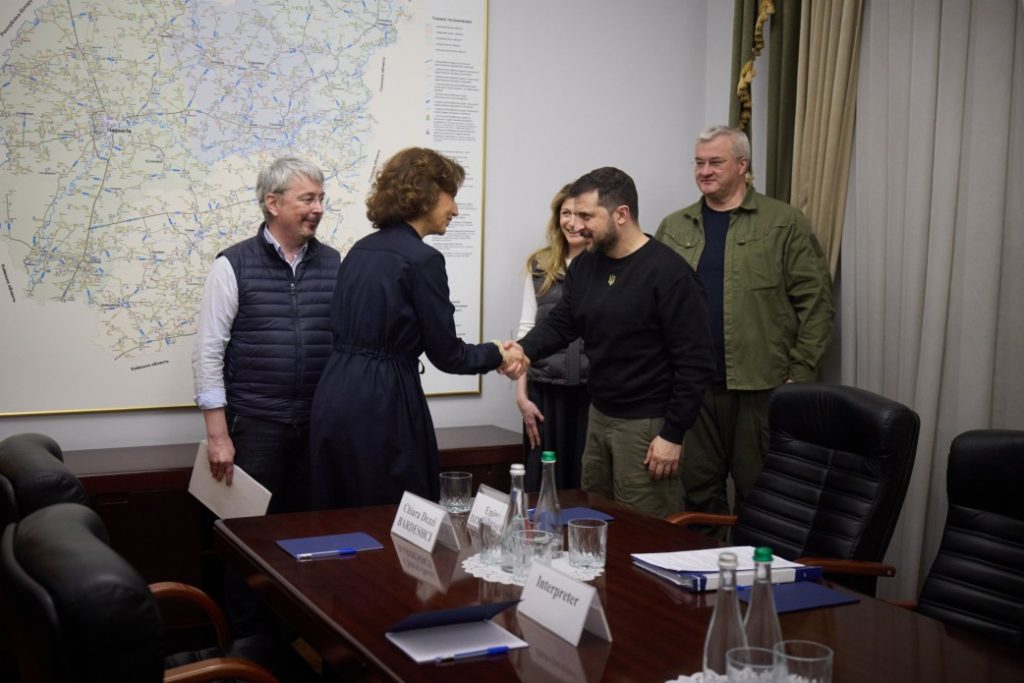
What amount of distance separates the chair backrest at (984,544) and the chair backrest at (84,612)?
175 centimetres

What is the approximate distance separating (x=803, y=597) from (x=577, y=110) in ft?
10.5

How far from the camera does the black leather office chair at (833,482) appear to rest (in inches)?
101

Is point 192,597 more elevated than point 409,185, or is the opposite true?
point 409,185

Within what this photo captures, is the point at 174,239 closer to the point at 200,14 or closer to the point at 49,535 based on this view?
the point at 200,14

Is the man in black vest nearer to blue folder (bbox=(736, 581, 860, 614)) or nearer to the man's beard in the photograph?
the man's beard

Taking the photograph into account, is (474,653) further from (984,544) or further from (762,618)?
(984,544)

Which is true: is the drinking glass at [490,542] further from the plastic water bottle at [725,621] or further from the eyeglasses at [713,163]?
the eyeglasses at [713,163]

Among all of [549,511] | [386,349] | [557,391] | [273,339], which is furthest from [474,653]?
[557,391]

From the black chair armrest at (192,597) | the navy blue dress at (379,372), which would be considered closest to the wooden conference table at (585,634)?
the black chair armrest at (192,597)

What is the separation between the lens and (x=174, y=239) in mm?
3934

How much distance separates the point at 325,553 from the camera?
2.22 meters

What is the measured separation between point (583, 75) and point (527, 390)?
1.55 m

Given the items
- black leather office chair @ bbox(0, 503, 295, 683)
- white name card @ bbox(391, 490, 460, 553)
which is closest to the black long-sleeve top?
white name card @ bbox(391, 490, 460, 553)

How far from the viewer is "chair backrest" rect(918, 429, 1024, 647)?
2.20m
